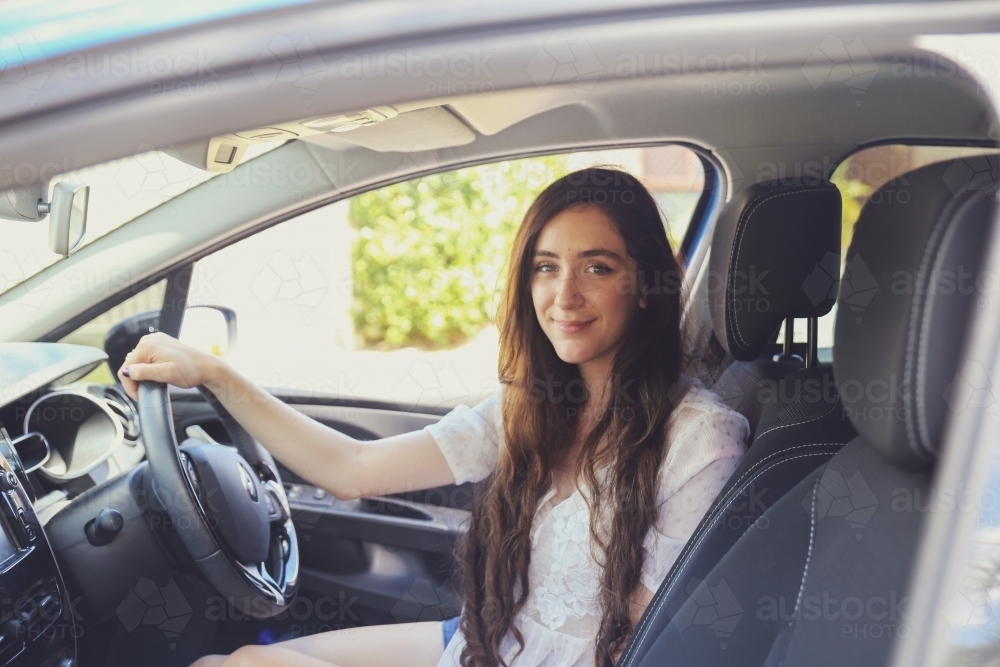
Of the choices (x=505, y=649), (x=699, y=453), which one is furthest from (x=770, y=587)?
(x=505, y=649)

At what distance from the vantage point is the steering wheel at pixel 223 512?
1.56m

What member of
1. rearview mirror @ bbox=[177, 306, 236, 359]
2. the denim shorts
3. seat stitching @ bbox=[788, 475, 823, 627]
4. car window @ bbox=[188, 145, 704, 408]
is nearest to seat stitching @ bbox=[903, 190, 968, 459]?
seat stitching @ bbox=[788, 475, 823, 627]

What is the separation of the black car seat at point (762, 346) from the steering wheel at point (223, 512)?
2.29 feet

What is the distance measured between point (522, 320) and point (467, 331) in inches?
108

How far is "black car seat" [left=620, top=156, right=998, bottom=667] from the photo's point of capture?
863 mm

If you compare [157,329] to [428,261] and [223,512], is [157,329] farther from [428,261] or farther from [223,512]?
[428,261]

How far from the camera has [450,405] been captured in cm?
260

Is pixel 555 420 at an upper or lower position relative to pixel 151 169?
lower

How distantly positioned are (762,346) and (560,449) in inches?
15.5

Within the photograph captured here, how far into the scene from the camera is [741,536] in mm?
1255

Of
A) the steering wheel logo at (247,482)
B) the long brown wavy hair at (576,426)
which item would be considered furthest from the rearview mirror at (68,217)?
the long brown wavy hair at (576,426)

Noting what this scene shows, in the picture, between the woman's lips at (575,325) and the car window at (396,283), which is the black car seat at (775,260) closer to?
the woman's lips at (575,325)

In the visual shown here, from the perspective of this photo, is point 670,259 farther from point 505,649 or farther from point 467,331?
point 467,331

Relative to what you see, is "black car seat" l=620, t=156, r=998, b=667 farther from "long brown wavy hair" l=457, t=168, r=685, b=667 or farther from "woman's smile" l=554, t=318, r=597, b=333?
"woman's smile" l=554, t=318, r=597, b=333
